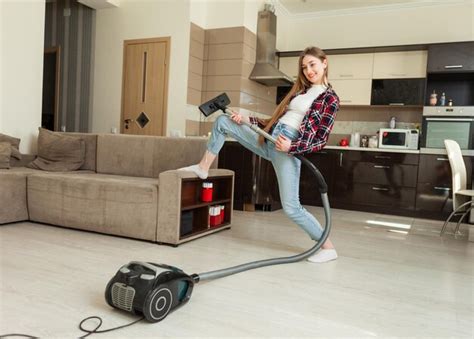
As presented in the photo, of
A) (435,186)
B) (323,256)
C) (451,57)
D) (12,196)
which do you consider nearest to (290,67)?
(451,57)

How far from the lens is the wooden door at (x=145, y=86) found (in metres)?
5.11

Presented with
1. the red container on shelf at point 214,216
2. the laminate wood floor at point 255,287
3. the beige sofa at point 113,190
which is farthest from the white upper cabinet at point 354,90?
the red container on shelf at point 214,216

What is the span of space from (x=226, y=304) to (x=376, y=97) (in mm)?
4234

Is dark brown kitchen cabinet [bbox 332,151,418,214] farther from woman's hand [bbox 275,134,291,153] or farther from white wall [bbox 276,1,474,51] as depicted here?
woman's hand [bbox 275,134,291,153]

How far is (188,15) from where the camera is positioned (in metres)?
4.89

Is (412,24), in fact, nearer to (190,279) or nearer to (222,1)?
(222,1)

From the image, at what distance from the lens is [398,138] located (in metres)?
4.85

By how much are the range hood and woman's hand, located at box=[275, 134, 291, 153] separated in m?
2.94

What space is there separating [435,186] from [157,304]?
4.04 m

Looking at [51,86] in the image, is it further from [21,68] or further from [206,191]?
[206,191]

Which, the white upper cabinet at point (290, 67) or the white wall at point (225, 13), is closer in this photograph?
the white wall at point (225, 13)

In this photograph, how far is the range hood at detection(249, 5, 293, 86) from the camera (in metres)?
5.08

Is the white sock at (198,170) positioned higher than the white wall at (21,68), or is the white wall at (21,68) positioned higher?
the white wall at (21,68)

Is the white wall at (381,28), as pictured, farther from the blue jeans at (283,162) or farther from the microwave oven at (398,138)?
the blue jeans at (283,162)
